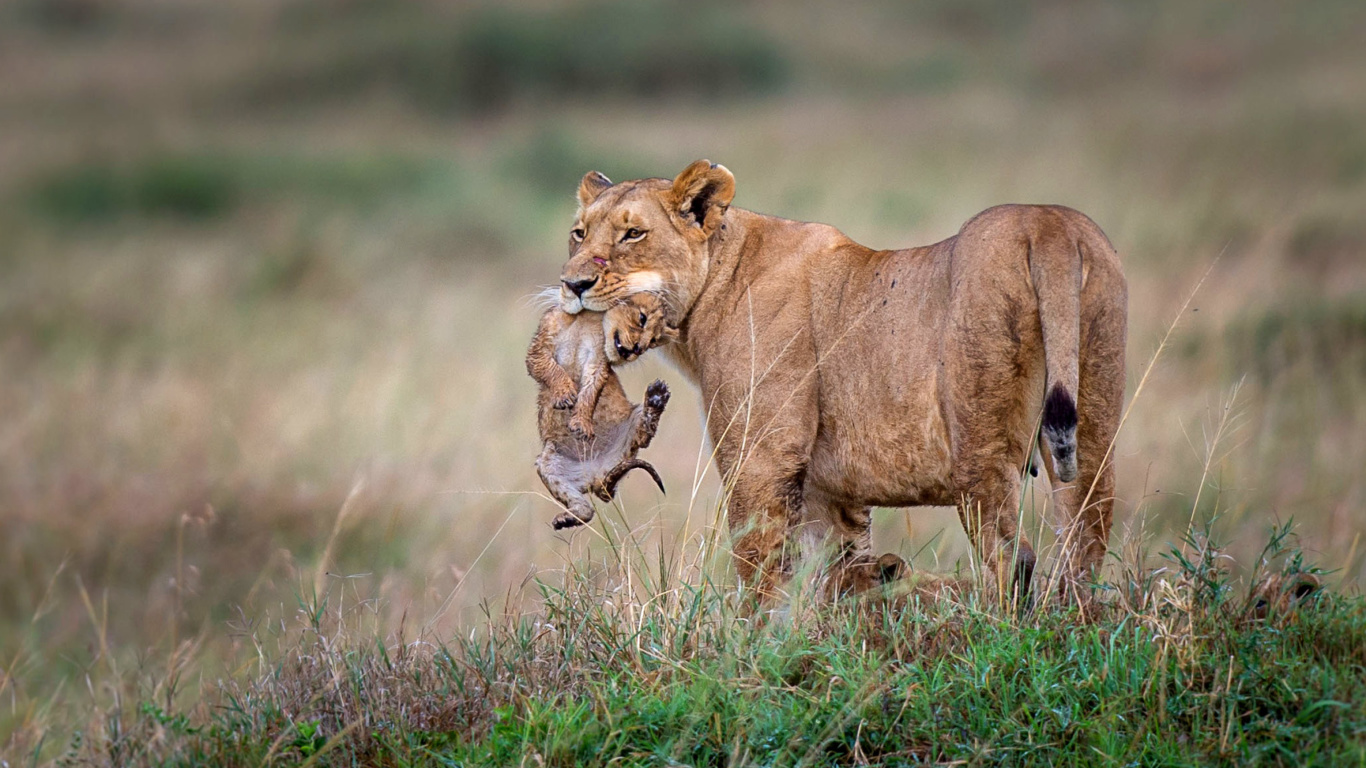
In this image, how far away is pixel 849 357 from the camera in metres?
4.48

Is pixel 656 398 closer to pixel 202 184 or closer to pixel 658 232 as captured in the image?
pixel 658 232

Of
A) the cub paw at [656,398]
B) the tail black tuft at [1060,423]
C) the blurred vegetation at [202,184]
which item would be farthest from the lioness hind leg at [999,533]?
the blurred vegetation at [202,184]

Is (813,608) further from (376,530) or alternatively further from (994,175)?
(994,175)

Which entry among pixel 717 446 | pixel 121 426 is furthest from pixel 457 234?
pixel 717 446

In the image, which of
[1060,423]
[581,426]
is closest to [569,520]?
[581,426]

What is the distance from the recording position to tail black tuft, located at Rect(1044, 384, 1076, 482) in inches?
143

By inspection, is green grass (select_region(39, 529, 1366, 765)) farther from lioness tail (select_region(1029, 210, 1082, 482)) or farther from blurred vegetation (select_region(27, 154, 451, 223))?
blurred vegetation (select_region(27, 154, 451, 223))

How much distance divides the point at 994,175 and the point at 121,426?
1098 centimetres

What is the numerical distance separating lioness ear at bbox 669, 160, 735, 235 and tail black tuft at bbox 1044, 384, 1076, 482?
5.06 ft

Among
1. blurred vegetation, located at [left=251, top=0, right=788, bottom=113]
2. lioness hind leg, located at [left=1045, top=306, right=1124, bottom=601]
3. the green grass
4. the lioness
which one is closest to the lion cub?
the lioness

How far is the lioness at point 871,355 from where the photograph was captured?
3.96 m

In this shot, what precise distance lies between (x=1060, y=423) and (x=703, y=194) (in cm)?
171

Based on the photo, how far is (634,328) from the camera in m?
4.46

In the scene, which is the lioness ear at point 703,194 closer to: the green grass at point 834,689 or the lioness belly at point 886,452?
the lioness belly at point 886,452
